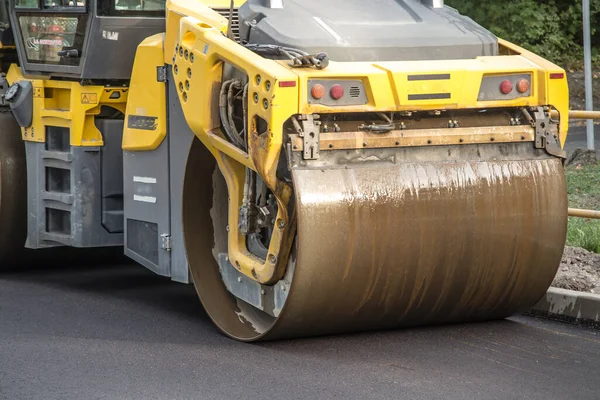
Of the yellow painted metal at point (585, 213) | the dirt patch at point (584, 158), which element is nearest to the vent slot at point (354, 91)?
the yellow painted metal at point (585, 213)

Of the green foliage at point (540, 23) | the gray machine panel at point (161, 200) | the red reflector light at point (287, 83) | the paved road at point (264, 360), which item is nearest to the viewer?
the paved road at point (264, 360)

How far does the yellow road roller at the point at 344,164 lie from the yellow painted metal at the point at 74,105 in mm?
481

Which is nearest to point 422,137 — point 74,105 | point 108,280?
point 74,105

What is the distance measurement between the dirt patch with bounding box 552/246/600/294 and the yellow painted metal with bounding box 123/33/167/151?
2.50 meters

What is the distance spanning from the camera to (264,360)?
6.22 meters

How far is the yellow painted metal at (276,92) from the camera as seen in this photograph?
19.9ft

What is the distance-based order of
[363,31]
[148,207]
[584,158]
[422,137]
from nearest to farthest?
[422,137] < [363,31] < [148,207] < [584,158]

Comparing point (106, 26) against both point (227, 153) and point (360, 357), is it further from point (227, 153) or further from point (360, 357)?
point (360, 357)

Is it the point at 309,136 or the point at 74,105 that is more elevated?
the point at 74,105

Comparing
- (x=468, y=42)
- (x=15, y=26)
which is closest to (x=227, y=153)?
(x=468, y=42)

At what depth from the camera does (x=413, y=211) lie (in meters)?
6.20

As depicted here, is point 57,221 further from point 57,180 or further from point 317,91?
point 317,91

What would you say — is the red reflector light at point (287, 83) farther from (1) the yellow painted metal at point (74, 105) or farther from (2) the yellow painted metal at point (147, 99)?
(1) the yellow painted metal at point (74, 105)

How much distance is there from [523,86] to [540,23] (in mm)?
16846
